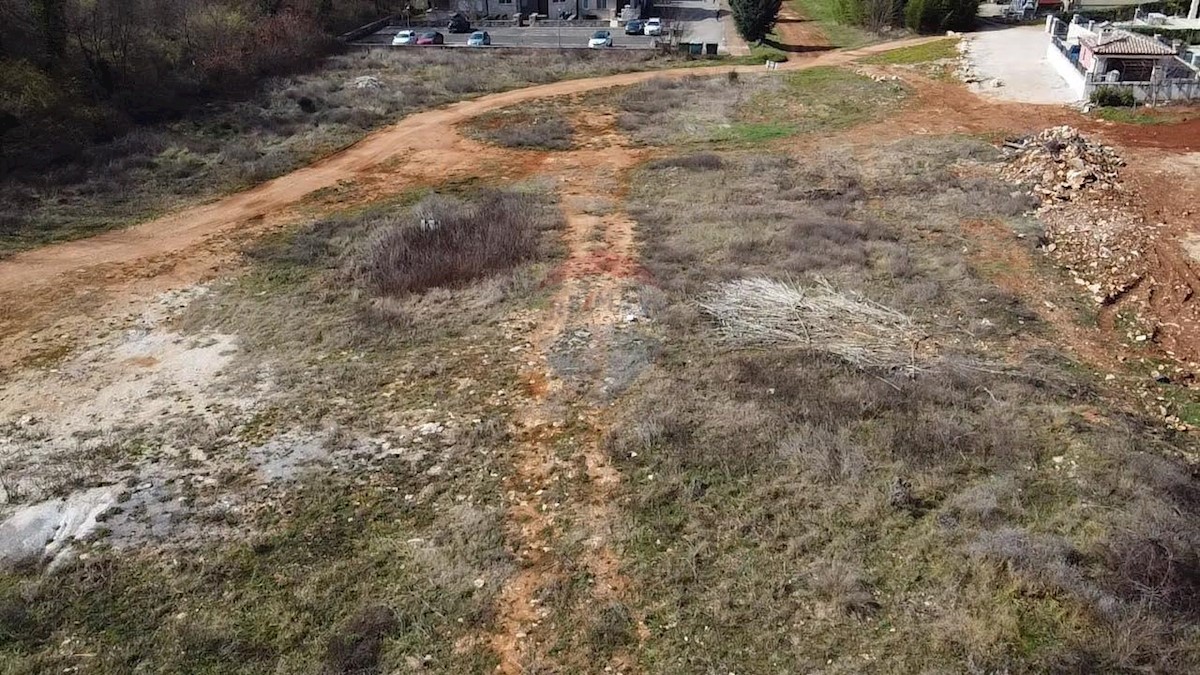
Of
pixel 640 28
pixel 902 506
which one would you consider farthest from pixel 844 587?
pixel 640 28

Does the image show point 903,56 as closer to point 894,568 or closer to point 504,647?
point 894,568

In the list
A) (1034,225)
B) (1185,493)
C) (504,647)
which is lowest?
(504,647)

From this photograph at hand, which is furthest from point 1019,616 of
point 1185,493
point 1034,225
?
point 1034,225

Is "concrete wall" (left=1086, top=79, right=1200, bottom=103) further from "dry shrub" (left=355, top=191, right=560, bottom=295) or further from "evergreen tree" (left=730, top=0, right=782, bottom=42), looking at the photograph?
"dry shrub" (left=355, top=191, right=560, bottom=295)

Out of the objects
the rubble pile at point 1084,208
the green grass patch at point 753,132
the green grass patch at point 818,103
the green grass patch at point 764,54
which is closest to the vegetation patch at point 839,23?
the green grass patch at point 764,54

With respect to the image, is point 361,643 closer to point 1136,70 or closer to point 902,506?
point 902,506
